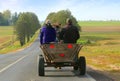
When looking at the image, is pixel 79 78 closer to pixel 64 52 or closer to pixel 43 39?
pixel 64 52

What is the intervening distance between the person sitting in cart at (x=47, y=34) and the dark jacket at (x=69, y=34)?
0.57 m

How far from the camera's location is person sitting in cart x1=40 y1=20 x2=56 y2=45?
60.1ft

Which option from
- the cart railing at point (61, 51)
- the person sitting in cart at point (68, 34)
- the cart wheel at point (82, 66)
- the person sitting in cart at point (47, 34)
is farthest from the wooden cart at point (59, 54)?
the person sitting in cart at point (47, 34)

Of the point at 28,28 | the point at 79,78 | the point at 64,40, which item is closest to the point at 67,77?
the point at 79,78

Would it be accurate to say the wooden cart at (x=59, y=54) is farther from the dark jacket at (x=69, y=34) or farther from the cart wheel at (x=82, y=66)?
the dark jacket at (x=69, y=34)

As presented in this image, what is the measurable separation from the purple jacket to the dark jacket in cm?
57

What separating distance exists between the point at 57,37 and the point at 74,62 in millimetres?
1750

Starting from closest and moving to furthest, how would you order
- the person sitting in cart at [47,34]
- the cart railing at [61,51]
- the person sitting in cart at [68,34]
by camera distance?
the cart railing at [61,51] → the person sitting in cart at [68,34] → the person sitting in cart at [47,34]

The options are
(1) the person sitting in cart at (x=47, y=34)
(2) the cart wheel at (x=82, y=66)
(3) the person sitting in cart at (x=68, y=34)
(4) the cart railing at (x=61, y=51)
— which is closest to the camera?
(4) the cart railing at (x=61, y=51)

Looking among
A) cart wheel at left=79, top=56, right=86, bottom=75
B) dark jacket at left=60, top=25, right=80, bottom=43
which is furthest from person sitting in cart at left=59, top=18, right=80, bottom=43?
cart wheel at left=79, top=56, right=86, bottom=75

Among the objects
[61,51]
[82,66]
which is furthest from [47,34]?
[82,66]

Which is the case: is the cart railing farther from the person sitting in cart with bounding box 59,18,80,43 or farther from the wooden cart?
the person sitting in cart with bounding box 59,18,80,43

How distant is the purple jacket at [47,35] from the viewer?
60.1 ft

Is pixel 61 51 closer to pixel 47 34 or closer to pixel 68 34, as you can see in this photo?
pixel 68 34
